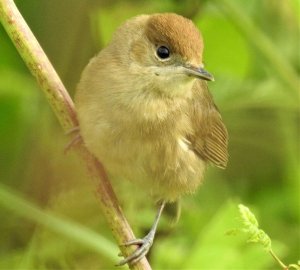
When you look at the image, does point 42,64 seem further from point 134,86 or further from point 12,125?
point 12,125

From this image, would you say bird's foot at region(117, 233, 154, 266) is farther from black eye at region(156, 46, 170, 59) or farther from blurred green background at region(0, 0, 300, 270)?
black eye at region(156, 46, 170, 59)

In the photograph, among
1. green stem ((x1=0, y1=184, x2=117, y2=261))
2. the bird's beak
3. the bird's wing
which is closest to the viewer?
the bird's beak

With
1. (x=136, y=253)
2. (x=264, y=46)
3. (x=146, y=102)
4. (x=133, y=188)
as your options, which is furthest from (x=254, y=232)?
(x=264, y=46)

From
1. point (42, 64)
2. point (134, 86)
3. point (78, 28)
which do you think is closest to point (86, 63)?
point (78, 28)

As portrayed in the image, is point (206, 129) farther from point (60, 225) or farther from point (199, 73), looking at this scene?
point (60, 225)

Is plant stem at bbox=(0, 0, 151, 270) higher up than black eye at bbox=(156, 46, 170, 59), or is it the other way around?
black eye at bbox=(156, 46, 170, 59)

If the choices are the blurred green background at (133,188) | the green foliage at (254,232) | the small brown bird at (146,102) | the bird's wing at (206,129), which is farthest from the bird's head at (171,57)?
the green foliage at (254,232)

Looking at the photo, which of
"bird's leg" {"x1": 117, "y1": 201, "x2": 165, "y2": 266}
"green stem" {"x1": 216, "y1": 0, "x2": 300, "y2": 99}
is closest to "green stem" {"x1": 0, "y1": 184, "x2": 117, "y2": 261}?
"bird's leg" {"x1": 117, "y1": 201, "x2": 165, "y2": 266}

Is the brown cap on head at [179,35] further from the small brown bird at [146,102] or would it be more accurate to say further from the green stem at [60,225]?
the green stem at [60,225]
